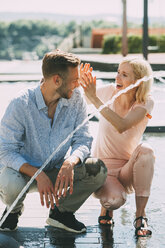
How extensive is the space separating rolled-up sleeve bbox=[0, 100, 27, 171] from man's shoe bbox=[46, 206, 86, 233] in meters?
0.54

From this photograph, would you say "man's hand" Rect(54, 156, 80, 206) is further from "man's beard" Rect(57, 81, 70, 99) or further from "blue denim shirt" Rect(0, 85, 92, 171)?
"man's beard" Rect(57, 81, 70, 99)

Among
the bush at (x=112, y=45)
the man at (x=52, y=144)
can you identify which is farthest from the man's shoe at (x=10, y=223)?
the bush at (x=112, y=45)

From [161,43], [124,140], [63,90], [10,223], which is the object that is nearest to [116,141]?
[124,140]

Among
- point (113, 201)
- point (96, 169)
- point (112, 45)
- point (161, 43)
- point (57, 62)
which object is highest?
point (57, 62)

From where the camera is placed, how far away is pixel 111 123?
3697 millimetres

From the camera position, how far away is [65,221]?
3.70 m

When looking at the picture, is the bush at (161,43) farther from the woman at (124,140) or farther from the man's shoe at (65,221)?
the man's shoe at (65,221)

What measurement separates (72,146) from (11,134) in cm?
43

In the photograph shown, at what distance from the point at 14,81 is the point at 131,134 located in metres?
12.5

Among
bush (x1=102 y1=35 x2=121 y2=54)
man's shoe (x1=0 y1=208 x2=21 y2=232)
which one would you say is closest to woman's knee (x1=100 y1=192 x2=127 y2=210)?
man's shoe (x1=0 y1=208 x2=21 y2=232)

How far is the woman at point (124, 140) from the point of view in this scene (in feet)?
11.9

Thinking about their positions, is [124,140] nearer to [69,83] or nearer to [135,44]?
[69,83]

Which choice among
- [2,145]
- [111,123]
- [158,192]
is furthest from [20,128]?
[158,192]

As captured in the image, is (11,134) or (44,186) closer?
(44,186)
